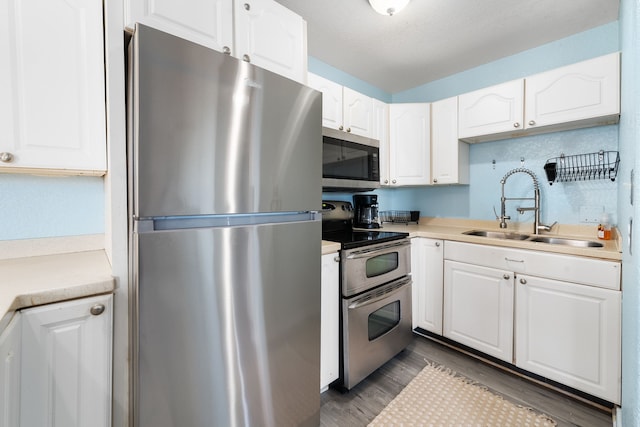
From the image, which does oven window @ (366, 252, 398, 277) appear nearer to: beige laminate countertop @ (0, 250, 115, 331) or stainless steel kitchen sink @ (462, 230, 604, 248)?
stainless steel kitchen sink @ (462, 230, 604, 248)

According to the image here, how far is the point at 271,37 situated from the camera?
1.39 metres

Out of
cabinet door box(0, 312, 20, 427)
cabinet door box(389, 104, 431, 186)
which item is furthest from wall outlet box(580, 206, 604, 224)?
cabinet door box(0, 312, 20, 427)

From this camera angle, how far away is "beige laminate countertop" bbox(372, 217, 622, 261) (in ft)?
4.94

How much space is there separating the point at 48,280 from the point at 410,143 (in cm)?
260

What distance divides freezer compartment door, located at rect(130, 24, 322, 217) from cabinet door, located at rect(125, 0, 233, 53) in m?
0.24

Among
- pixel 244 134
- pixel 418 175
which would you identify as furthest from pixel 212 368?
pixel 418 175

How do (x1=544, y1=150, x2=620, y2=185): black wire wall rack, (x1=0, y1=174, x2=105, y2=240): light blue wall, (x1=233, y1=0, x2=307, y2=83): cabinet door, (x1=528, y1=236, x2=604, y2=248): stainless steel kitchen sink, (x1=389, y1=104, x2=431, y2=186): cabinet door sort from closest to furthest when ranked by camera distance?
(x1=0, y1=174, x2=105, y2=240): light blue wall → (x1=233, y1=0, x2=307, y2=83): cabinet door → (x1=528, y1=236, x2=604, y2=248): stainless steel kitchen sink → (x1=544, y1=150, x2=620, y2=185): black wire wall rack → (x1=389, y1=104, x2=431, y2=186): cabinet door

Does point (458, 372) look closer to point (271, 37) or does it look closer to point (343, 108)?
point (343, 108)

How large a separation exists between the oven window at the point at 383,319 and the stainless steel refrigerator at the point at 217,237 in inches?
24.7

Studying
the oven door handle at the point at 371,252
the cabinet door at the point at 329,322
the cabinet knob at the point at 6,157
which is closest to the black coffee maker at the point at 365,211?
the oven door handle at the point at 371,252

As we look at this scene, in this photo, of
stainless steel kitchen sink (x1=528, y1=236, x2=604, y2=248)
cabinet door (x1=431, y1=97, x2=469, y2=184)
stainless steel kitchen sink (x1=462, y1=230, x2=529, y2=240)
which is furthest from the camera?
cabinet door (x1=431, y1=97, x2=469, y2=184)

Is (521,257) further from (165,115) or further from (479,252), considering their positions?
(165,115)

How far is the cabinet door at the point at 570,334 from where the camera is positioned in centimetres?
146

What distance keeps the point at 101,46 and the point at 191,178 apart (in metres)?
0.62
